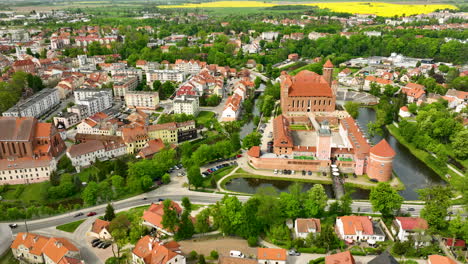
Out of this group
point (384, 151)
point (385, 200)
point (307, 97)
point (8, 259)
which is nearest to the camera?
point (8, 259)

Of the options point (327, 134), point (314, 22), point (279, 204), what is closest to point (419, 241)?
point (279, 204)

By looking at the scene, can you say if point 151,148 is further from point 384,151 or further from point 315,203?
point 384,151

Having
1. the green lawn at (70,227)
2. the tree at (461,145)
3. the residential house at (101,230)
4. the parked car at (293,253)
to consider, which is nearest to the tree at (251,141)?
the parked car at (293,253)

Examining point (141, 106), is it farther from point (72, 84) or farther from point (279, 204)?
point (279, 204)

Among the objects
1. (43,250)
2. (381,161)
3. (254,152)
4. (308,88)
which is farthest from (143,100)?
(381,161)

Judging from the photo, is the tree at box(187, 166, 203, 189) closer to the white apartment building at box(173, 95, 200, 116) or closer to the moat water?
the moat water
